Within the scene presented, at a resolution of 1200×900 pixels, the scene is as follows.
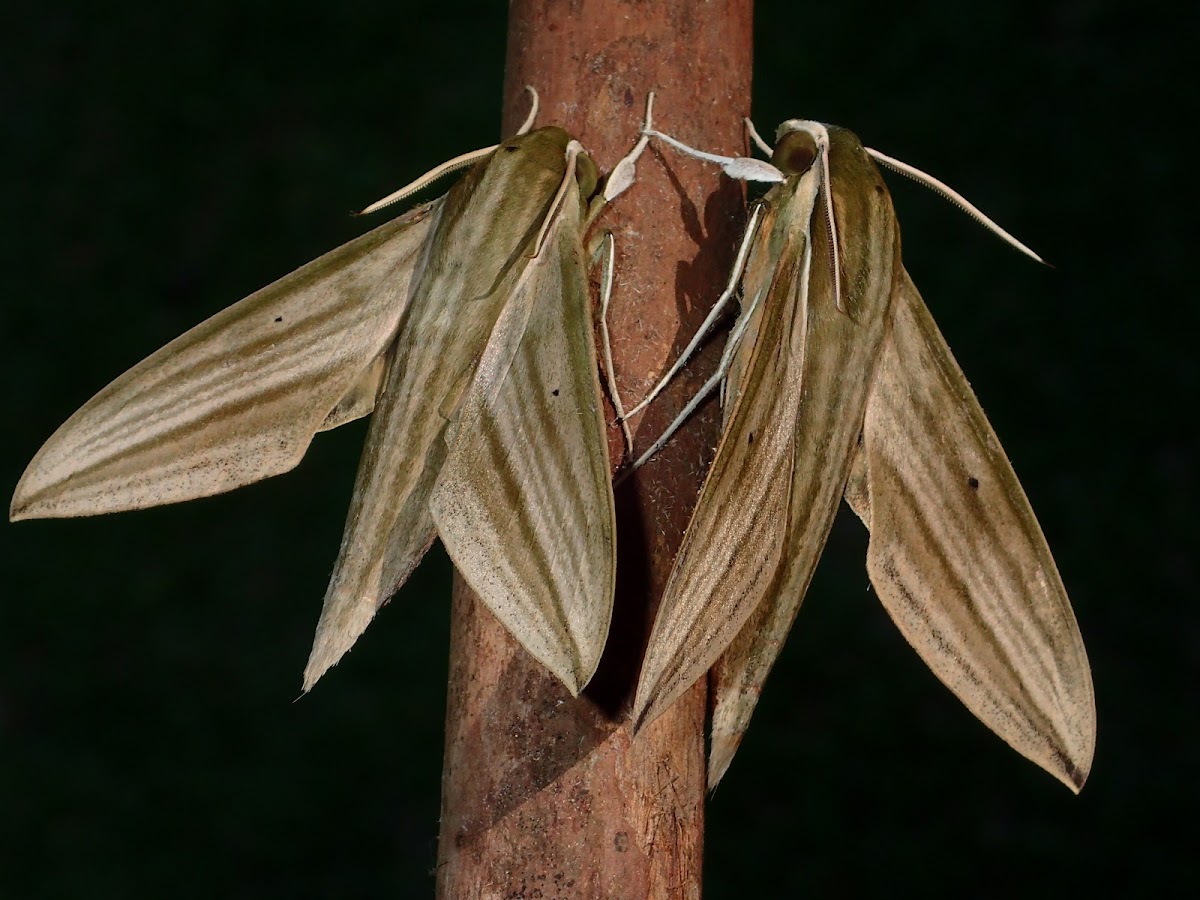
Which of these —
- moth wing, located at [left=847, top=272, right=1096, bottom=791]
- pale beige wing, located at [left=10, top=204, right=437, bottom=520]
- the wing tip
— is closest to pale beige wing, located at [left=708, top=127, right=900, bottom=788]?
the wing tip

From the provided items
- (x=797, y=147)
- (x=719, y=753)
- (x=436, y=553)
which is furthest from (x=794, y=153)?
(x=436, y=553)

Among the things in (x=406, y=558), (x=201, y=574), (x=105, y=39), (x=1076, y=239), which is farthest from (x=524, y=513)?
(x=105, y=39)

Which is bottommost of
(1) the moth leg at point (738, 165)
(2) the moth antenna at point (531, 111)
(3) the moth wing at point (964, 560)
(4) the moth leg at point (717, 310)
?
(3) the moth wing at point (964, 560)

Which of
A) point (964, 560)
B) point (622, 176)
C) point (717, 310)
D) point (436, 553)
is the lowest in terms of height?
point (436, 553)

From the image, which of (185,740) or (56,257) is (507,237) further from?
(56,257)

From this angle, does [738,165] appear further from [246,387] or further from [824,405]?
[246,387]

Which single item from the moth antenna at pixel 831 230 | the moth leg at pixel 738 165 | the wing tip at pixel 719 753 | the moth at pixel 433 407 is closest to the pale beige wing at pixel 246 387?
the moth at pixel 433 407

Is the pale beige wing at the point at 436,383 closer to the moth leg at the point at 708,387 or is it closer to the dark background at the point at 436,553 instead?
the moth leg at the point at 708,387
